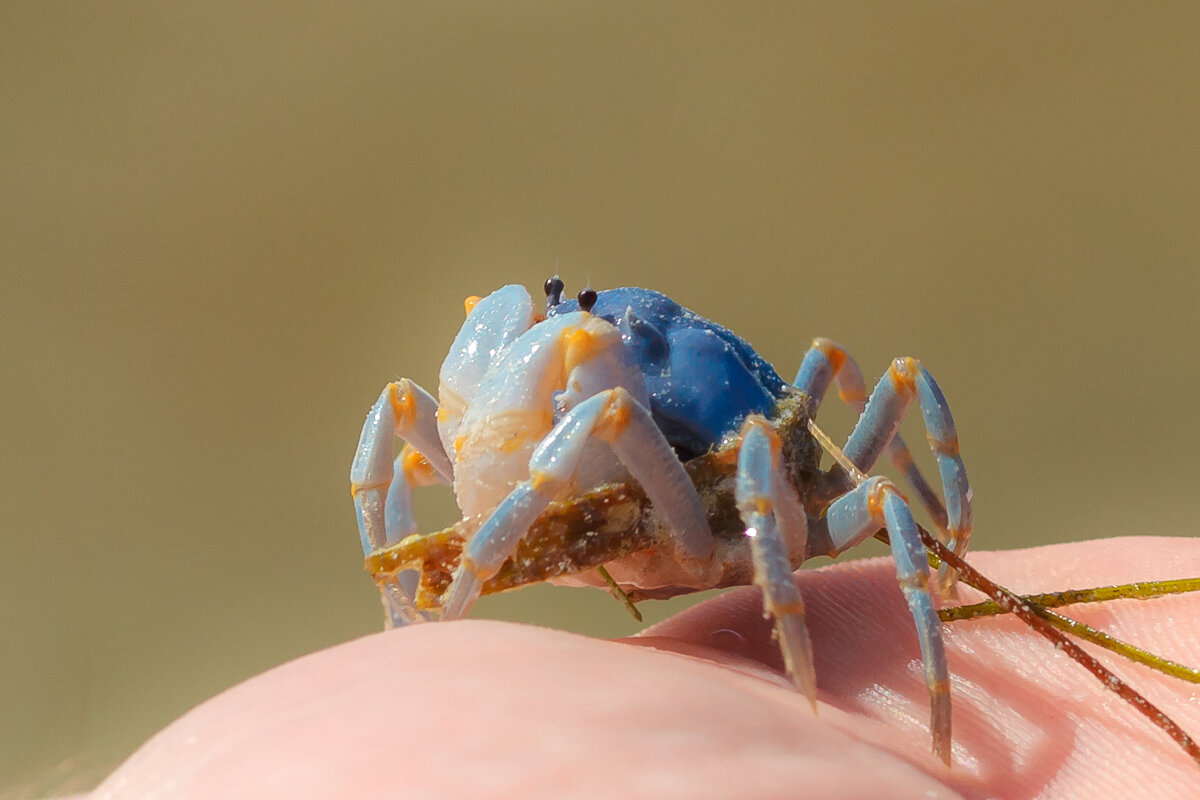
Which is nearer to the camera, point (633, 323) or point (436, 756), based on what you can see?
point (436, 756)

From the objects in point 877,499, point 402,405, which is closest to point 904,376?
point 877,499

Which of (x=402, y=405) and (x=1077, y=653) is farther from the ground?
(x=402, y=405)

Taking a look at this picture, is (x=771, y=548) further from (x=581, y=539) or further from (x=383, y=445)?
(x=383, y=445)

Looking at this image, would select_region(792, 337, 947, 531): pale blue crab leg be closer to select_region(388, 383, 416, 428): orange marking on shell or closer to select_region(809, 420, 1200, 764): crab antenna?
select_region(809, 420, 1200, 764): crab antenna

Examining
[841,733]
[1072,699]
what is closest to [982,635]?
[1072,699]

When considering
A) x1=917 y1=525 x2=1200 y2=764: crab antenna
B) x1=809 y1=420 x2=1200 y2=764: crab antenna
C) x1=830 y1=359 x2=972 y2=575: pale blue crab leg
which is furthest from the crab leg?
x1=917 y1=525 x2=1200 y2=764: crab antenna

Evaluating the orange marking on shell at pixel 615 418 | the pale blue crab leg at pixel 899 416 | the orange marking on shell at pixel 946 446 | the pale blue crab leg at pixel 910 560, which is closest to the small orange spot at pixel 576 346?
the orange marking on shell at pixel 615 418

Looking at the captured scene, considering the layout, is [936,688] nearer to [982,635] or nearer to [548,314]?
[982,635]
